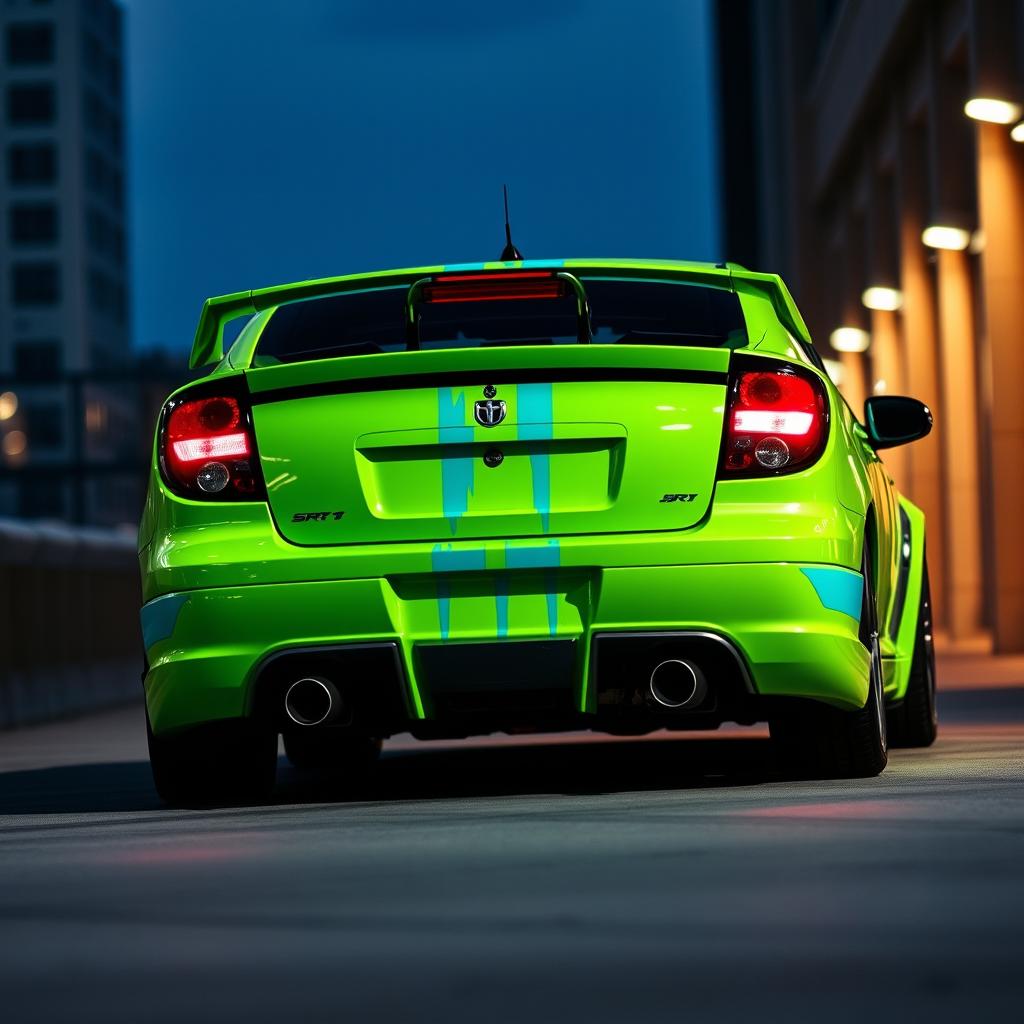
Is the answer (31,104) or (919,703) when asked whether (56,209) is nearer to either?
(31,104)

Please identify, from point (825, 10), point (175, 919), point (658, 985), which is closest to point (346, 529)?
point (175, 919)

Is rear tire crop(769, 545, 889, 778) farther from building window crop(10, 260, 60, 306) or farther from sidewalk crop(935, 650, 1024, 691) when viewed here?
building window crop(10, 260, 60, 306)

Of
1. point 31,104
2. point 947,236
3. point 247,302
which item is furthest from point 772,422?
point 31,104

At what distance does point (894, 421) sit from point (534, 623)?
1986 millimetres

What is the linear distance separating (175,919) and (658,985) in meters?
1.11

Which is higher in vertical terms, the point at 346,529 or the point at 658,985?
the point at 346,529

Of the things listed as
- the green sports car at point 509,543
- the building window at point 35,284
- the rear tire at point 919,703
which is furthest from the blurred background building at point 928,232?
the building window at point 35,284

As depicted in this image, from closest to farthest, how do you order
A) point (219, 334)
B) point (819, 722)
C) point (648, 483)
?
1. point (648, 483)
2. point (819, 722)
3. point (219, 334)

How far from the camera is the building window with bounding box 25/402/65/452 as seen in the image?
117562 mm

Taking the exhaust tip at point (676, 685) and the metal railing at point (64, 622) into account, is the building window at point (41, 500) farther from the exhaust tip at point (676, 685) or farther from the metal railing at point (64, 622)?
the exhaust tip at point (676, 685)

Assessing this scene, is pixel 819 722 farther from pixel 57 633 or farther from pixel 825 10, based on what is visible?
pixel 825 10

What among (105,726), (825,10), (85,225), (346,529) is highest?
(85,225)

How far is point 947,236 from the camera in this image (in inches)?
915

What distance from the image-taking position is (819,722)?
6.27 m
